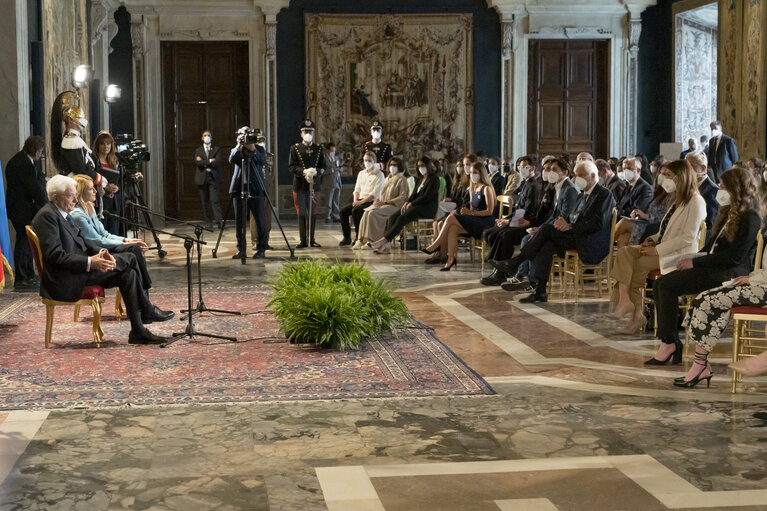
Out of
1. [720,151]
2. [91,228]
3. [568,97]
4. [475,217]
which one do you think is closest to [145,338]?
[91,228]

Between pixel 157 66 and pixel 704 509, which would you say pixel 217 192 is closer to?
pixel 157 66

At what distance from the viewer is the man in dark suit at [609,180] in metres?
10.6

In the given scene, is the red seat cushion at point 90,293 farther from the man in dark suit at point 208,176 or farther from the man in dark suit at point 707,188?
the man in dark suit at point 208,176

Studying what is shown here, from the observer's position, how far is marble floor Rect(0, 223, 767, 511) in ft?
13.6

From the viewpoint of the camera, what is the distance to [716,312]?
19.6 ft

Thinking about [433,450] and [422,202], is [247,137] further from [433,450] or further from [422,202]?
[433,450]

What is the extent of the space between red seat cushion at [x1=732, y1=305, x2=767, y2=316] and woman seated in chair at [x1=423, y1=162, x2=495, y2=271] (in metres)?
6.01

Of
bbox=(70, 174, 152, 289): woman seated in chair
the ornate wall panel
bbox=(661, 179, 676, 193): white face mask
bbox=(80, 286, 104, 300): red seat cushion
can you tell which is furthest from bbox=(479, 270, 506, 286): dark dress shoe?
the ornate wall panel

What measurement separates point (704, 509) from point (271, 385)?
2786 millimetres

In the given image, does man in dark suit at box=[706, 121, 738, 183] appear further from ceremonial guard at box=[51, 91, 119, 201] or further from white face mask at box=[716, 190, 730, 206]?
white face mask at box=[716, 190, 730, 206]

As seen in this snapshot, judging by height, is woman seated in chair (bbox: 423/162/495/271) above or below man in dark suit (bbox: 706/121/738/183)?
below

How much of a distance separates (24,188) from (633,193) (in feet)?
19.3

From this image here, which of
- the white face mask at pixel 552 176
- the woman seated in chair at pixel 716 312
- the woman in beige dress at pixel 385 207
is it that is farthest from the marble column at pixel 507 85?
the woman seated in chair at pixel 716 312

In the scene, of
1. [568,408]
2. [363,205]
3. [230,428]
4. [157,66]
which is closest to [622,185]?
[363,205]
